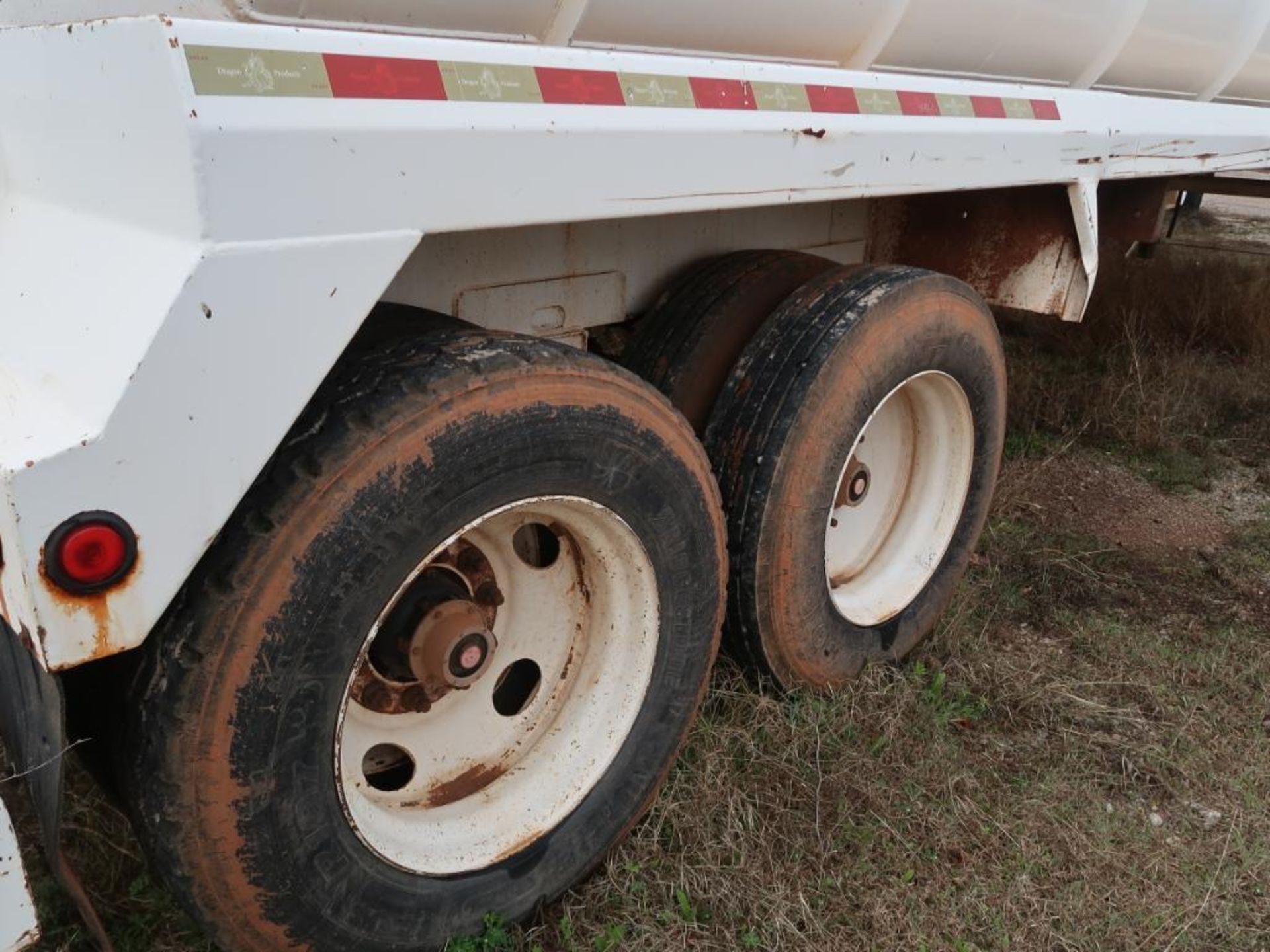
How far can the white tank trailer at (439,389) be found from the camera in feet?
3.98

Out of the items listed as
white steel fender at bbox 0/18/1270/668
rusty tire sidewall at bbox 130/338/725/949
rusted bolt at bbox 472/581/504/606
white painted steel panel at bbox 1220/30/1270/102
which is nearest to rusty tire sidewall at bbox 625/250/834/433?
rusty tire sidewall at bbox 130/338/725/949

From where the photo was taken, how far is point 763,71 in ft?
6.05

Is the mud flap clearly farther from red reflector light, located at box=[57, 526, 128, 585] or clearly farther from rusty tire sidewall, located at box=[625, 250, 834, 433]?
rusty tire sidewall, located at box=[625, 250, 834, 433]

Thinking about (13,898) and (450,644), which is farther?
(450,644)

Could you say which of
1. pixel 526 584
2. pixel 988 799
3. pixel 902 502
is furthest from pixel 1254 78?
pixel 526 584

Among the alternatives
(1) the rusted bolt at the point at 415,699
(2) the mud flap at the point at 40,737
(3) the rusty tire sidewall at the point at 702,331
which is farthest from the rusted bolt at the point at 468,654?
(3) the rusty tire sidewall at the point at 702,331

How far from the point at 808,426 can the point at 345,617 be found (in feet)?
3.71

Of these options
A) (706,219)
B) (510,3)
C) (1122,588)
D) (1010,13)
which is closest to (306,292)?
(510,3)

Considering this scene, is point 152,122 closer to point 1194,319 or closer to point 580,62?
point 580,62

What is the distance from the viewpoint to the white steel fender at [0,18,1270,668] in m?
1.17

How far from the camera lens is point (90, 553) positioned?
118 centimetres

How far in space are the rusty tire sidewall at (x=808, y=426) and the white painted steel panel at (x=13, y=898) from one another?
4.58 ft

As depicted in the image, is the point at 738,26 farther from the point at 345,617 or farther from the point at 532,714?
the point at 532,714

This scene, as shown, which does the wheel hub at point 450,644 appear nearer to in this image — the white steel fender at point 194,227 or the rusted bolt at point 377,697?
the rusted bolt at point 377,697
